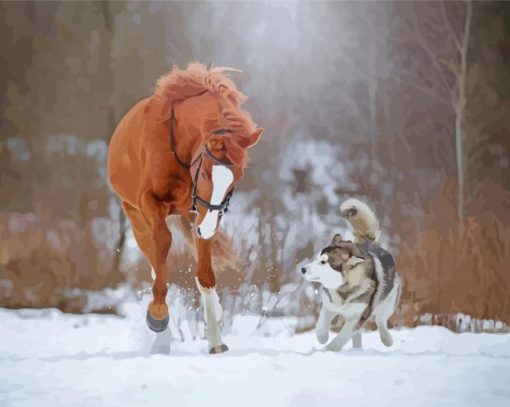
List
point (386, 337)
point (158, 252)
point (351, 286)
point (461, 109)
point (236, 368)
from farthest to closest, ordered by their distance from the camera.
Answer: point (461, 109) → point (386, 337) → point (351, 286) → point (158, 252) → point (236, 368)

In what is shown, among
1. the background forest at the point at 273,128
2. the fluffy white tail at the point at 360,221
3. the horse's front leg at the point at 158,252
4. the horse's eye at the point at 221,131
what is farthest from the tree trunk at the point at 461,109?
the horse's front leg at the point at 158,252

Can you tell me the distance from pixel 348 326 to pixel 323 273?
0.19 m

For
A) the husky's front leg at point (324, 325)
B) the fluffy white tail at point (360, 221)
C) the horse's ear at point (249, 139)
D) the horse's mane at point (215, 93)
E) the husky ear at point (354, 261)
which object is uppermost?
the horse's mane at point (215, 93)

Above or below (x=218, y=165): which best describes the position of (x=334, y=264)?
below

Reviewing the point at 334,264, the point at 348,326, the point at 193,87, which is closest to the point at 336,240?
the point at 334,264

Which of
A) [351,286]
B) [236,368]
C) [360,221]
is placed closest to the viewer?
[236,368]

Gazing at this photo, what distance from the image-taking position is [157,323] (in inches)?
84.4

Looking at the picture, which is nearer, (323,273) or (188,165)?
(188,165)

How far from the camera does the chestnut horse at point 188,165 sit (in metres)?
2.04

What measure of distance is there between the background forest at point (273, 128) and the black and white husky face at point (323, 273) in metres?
0.17

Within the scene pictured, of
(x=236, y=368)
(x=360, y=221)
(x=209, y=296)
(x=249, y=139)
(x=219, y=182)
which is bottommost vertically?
(x=236, y=368)

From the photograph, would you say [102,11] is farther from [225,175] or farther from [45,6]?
[225,175]

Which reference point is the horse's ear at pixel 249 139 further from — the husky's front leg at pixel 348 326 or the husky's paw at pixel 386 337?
the husky's paw at pixel 386 337

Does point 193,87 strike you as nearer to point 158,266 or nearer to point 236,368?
point 158,266
